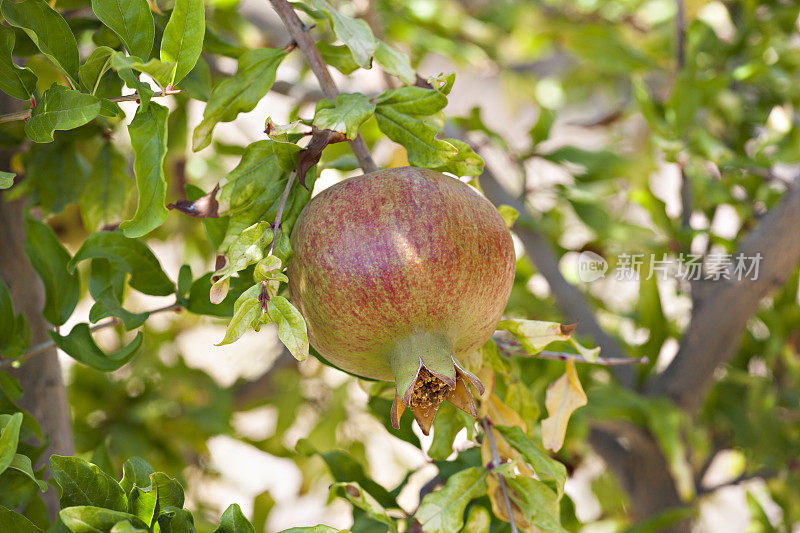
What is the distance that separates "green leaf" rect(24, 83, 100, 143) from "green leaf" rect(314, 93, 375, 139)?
95mm

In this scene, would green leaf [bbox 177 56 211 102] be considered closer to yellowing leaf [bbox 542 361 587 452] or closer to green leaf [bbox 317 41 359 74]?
green leaf [bbox 317 41 359 74]

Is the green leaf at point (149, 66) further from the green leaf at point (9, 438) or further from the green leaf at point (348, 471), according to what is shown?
the green leaf at point (348, 471)

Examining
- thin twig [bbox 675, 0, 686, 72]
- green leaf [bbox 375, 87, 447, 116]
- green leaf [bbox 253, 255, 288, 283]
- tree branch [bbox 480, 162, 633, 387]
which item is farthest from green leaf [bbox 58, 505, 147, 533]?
thin twig [bbox 675, 0, 686, 72]

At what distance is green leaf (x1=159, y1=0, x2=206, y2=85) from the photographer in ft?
1.03

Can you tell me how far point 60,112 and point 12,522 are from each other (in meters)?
0.17

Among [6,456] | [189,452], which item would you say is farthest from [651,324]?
→ [6,456]

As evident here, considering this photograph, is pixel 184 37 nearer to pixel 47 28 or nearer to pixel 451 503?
pixel 47 28

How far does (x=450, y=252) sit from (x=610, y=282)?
1162mm

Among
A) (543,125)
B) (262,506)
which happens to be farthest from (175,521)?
(543,125)

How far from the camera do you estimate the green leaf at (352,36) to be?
13.5 inches

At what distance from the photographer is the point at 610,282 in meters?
1.39

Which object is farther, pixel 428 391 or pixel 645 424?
pixel 645 424

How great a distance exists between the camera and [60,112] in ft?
1.06

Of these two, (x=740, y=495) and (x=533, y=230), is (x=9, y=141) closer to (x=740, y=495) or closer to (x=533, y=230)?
(x=533, y=230)
